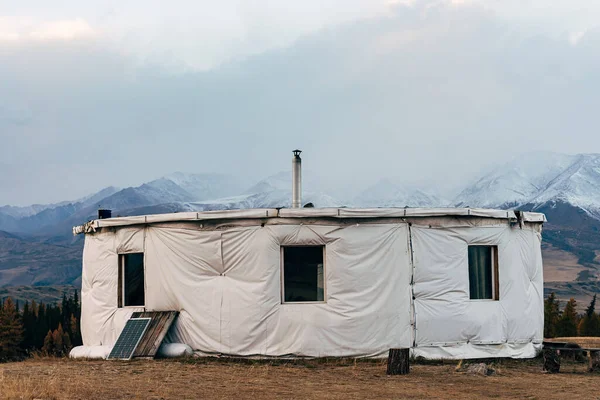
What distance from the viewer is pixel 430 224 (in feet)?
58.6

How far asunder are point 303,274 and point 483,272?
4066 mm

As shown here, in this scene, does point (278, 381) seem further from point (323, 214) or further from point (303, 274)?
point (323, 214)

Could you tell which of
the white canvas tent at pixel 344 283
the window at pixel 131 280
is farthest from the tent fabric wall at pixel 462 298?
the window at pixel 131 280

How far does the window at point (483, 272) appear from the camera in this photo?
18.4 m

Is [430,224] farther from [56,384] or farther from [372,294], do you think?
[56,384]

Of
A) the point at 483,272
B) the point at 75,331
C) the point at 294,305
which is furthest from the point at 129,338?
the point at 75,331

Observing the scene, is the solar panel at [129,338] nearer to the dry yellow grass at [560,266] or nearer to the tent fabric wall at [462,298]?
the tent fabric wall at [462,298]

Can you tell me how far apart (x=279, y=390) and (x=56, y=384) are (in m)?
3.48

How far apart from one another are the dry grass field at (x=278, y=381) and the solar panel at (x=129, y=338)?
402 mm

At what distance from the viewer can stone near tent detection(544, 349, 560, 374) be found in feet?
54.4

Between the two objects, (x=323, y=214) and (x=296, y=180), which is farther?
(x=296, y=180)

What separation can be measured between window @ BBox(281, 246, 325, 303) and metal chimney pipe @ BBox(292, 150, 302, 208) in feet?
6.96

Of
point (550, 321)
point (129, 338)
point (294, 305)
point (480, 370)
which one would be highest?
point (294, 305)

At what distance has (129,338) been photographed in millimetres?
18094
